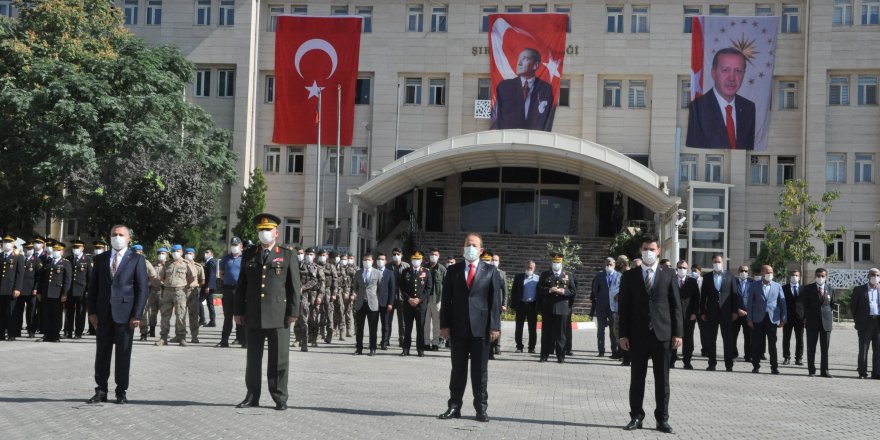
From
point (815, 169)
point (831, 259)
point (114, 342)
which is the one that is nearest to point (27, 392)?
point (114, 342)

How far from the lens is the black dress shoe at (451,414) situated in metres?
10.6

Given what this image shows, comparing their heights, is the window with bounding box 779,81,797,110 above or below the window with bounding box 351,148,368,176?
above

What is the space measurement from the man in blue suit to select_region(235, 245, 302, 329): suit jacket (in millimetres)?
10566

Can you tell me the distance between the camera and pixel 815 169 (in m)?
43.9

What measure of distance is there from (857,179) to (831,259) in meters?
5.38

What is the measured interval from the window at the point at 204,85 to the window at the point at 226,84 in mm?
533

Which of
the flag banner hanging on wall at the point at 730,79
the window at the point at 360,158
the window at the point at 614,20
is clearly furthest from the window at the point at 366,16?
the flag banner hanging on wall at the point at 730,79

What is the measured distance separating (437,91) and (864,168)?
1928cm

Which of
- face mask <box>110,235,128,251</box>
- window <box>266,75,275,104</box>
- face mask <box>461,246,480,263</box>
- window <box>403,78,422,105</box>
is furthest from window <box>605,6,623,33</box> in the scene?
face mask <box>110,235,128,251</box>

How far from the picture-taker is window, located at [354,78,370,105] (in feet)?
151

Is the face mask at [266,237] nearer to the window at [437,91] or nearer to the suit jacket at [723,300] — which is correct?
the suit jacket at [723,300]

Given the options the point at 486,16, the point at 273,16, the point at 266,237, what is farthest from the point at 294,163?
the point at 266,237

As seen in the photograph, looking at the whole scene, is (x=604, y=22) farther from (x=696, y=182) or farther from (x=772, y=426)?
(x=772, y=426)

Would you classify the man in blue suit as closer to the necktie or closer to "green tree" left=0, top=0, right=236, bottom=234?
"green tree" left=0, top=0, right=236, bottom=234
